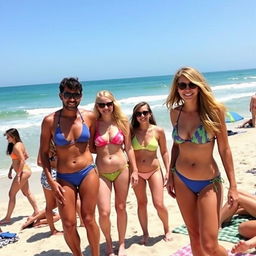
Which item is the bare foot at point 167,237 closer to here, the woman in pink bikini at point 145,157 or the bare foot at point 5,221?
the woman in pink bikini at point 145,157

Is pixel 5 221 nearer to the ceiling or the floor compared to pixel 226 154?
nearer to the floor

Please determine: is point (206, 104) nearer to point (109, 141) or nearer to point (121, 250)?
point (109, 141)

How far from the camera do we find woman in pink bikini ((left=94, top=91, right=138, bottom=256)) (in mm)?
4465

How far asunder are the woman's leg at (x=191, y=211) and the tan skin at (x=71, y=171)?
1032 mm

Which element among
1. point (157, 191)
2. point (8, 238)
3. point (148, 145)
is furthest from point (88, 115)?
point (8, 238)

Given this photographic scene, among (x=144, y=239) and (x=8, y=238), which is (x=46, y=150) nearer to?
(x=144, y=239)

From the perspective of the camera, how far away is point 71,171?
3920mm

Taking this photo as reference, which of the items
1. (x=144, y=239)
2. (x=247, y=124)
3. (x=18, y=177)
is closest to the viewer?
(x=144, y=239)

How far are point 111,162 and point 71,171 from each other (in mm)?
683

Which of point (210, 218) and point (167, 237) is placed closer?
point (210, 218)

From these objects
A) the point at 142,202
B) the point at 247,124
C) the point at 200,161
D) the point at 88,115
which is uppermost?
the point at 88,115

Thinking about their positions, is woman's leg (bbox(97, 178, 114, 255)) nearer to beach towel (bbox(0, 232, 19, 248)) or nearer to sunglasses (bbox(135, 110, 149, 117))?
sunglasses (bbox(135, 110, 149, 117))

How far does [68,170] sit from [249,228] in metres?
2.33

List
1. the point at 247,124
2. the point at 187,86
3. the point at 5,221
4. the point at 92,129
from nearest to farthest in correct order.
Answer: the point at 187,86 < the point at 92,129 < the point at 5,221 < the point at 247,124
